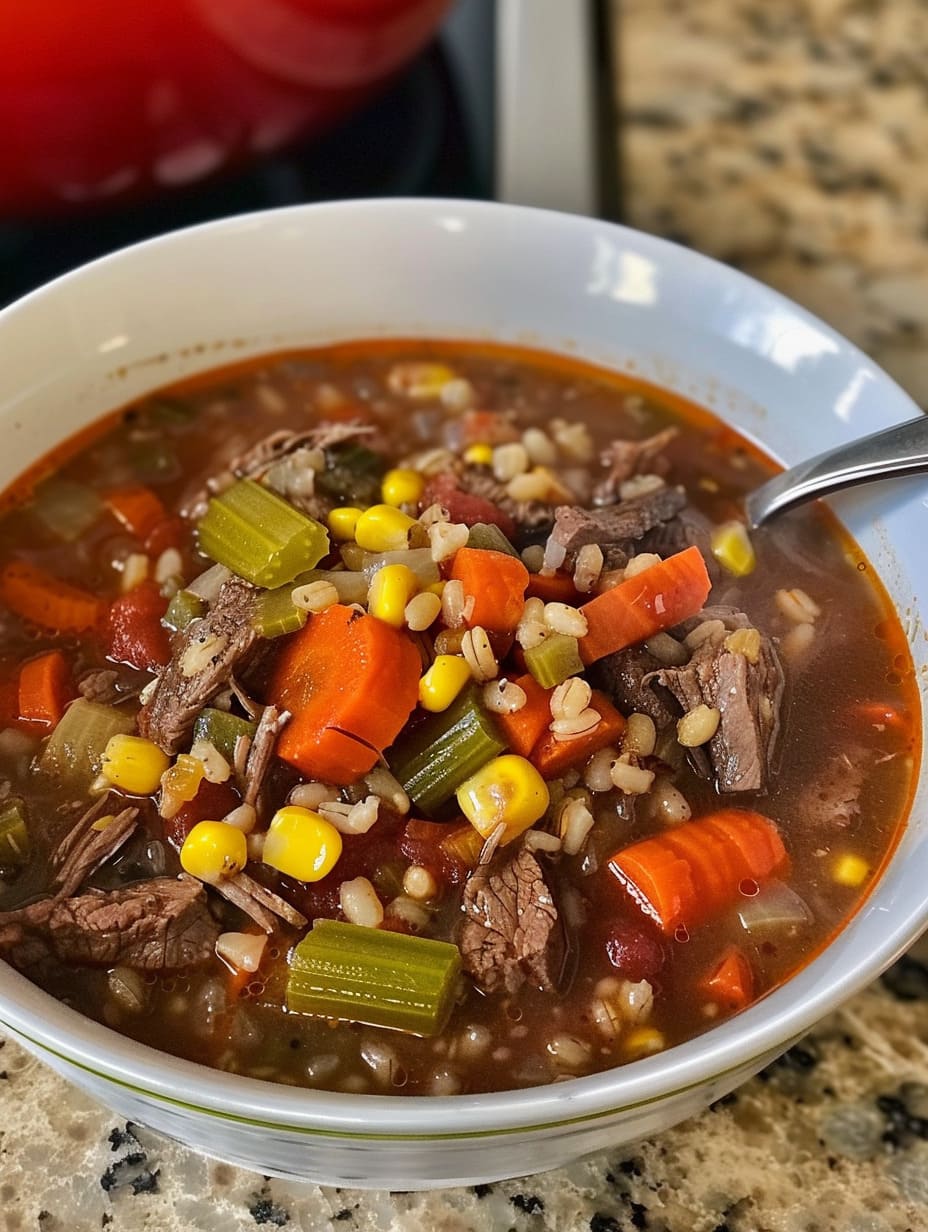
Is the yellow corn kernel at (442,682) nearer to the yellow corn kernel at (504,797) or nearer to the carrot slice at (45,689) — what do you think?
the yellow corn kernel at (504,797)

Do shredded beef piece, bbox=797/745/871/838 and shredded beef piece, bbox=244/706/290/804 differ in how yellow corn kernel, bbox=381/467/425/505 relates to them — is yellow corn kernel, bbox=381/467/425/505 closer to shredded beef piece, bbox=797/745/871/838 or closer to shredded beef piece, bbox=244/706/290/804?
shredded beef piece, bbox=244/706/290/804

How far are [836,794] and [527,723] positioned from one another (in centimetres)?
58

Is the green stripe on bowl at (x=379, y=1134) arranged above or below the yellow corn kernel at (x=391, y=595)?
below

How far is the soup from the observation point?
77.9 inches

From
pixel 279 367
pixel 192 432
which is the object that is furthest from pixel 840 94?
pixel 192 432

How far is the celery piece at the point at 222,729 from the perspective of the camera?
220 centimetres

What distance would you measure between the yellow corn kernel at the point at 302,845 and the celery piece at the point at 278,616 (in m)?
0.34

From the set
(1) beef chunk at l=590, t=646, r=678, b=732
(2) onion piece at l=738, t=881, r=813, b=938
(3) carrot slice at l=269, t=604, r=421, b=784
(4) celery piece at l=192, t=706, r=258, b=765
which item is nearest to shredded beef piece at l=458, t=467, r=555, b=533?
(1) beef chunk at l=590, t=646, r=678, b=732

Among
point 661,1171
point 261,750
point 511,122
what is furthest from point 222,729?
point 511,122

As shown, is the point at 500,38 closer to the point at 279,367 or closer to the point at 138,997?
the point at 279,367

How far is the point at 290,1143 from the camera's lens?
1.66 meters

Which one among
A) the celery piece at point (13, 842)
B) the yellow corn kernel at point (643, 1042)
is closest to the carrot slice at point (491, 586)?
the yellow corn kernel at point (643, 1042)

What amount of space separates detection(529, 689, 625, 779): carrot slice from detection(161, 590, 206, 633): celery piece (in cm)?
71

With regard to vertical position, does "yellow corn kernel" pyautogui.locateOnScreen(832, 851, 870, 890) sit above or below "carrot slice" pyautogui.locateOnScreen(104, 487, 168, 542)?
below
